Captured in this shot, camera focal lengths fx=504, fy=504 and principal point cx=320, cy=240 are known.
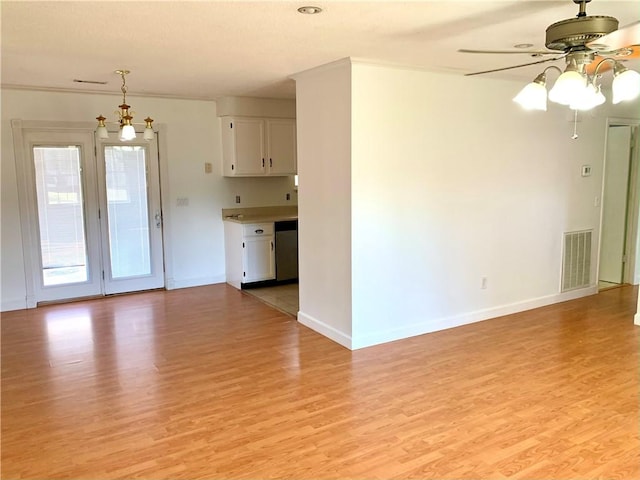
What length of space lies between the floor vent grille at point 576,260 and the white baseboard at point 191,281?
13.9 ft

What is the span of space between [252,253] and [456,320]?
269 centimetres

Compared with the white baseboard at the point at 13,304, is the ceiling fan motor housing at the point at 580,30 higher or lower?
higher

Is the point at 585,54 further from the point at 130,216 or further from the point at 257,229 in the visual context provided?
the point at 130,216

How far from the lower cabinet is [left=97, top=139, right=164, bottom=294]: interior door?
3.04 ft

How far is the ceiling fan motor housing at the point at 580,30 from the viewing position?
208cm

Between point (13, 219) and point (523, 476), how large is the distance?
5.39m

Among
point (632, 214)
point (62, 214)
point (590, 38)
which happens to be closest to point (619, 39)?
point (590, 38)

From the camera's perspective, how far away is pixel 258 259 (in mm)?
6379

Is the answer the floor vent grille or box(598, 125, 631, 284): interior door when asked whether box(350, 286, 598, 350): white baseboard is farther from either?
box(598, 125, 631, 284): interior door

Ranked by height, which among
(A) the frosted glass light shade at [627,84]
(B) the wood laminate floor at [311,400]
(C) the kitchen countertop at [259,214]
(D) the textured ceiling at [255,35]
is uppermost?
(D) the textured ceiling at [255,35]

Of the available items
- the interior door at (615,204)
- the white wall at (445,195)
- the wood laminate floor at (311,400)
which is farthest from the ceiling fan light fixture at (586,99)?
the interior door at (615,204)

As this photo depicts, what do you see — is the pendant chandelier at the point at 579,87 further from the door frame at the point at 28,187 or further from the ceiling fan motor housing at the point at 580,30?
the door frame at the point at 28,187

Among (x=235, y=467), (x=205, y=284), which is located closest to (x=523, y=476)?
(x=235, y=467)

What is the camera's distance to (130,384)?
3598 mm
